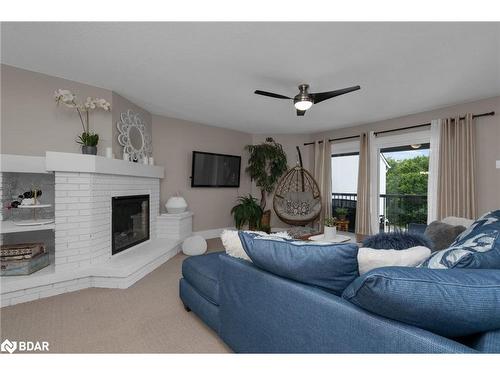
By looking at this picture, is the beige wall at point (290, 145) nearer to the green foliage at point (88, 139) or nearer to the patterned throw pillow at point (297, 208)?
the patterned throw pillow at point (297, 208)

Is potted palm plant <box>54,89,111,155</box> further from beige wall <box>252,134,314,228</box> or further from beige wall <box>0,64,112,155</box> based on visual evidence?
beige wall <box>252,134,314,228</box>

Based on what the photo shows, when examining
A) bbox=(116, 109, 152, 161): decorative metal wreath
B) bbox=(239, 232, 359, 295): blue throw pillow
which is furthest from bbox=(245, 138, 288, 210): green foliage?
bbox=(239, 232, 359, 295): blue throw pillow

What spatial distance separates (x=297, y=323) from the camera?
1.09m

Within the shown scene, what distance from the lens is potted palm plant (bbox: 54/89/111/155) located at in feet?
8.21

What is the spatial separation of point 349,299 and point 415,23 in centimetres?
202

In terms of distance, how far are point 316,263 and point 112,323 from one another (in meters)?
1.69

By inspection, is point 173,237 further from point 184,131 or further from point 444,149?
point 444,149

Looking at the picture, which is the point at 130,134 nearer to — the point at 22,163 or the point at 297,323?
the point at 22,163

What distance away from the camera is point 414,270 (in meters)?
0.85

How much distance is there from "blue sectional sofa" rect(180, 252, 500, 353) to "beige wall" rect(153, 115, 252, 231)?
2960 millimetres

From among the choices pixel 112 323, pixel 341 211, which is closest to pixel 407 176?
pixel 341 211

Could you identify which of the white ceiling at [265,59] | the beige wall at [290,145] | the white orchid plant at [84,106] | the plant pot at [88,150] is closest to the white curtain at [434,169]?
the white ceiling at [265,59]

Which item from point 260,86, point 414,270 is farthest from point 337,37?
point 414,270

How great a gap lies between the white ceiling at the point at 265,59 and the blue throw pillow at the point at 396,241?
1.53m
